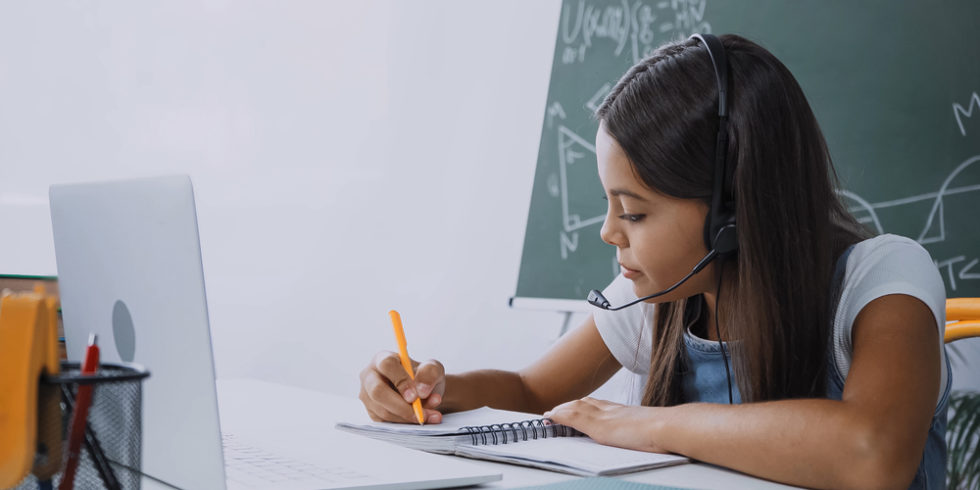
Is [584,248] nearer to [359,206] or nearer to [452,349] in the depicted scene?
[452,349]

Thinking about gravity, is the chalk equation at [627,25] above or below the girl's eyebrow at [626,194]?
above

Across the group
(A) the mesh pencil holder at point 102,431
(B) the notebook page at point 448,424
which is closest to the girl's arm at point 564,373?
(B) the notebook page at point 448,424

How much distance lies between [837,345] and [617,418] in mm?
286

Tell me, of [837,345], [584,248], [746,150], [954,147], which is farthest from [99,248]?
[584,248]

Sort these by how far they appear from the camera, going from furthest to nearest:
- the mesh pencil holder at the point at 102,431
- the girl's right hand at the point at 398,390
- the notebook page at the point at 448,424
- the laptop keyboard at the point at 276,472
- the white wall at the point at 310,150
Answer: the white wall at the point at 310,150 → the girl's right hand at the point at 398,390 → the notebook page at the point at 448,424 → the laptop keyboard at the point at 276,472 → the mesh pencil holder at the point at 102,431

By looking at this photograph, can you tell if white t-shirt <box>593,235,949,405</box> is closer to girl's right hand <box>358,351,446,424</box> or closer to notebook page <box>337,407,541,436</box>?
notebook page <box>337,407,541,436</box>

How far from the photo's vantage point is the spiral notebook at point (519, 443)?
0.84 m

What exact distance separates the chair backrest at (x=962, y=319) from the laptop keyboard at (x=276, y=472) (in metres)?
0.80

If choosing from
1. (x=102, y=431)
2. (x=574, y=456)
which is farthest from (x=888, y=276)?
(x=102, y=431)

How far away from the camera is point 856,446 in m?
0.81

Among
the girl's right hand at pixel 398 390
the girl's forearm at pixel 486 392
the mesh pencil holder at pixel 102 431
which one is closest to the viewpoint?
the mesh pencil holder at pixel 102 431

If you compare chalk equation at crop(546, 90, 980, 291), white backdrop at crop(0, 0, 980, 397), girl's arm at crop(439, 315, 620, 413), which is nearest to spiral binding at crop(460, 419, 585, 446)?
girl's arm at crop(439, 315, 620, 413)

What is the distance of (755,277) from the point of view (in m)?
1.01

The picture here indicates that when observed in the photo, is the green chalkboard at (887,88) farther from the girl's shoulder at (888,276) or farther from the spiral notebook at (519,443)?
the spiral notebook at (519,443)
